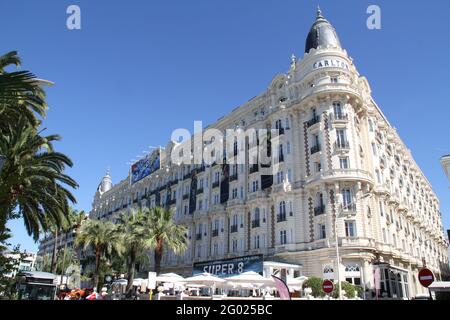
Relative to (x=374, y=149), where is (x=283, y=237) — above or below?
below

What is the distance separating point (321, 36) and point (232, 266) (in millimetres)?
31112

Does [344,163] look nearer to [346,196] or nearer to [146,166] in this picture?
[346,196]

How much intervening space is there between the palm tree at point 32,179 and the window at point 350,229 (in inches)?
1031

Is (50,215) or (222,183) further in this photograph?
(222,183)

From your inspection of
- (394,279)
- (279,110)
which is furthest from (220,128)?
(394,279)

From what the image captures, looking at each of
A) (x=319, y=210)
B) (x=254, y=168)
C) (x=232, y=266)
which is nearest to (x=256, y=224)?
(x=232, y=266)

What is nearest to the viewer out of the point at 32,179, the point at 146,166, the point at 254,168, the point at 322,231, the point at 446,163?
the point at 446,163

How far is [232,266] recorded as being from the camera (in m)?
42.2

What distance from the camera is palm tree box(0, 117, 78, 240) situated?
813 inches

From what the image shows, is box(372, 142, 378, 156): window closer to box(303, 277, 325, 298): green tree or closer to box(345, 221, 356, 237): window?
box(345, 221, 356, 237): window
